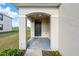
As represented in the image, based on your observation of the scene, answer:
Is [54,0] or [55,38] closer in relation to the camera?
[54,0]

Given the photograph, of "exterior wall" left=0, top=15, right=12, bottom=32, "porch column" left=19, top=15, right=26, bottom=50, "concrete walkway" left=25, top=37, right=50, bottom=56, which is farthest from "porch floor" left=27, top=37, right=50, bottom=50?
"exterior wall" left=0, top=15, right=12, bottom=32

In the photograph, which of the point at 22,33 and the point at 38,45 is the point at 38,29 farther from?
the point at 22,33

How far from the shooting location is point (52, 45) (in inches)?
297

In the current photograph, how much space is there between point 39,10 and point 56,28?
148cm

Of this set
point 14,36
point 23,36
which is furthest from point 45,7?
point 14,36

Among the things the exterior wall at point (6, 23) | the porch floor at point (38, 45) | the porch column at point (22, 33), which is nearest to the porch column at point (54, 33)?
the porch floor at point (38, 45)

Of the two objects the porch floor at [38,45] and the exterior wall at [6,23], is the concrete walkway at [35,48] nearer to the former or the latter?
the porch floor at [38,45]

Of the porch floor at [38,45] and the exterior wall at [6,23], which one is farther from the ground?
the exterior wall at [6,23]

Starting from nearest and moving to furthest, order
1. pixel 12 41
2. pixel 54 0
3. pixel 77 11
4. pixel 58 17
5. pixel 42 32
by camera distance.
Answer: pixel 77 11 → pixel 54 0 → pixel 58 17 → pixel 12 41 → pixel 42 32

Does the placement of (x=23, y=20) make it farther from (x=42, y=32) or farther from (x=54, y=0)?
(x=42, y=32)

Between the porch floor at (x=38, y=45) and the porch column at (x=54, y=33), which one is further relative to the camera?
the porch floor at (x=38, y=45)

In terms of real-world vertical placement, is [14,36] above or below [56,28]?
below

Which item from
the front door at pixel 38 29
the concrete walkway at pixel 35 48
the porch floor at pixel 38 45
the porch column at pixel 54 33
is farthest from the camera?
the front door at pixel 38 29

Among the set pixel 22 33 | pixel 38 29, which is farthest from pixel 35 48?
pixel 38 29
